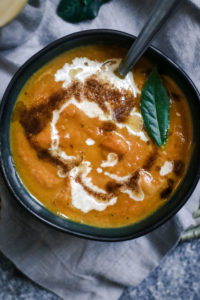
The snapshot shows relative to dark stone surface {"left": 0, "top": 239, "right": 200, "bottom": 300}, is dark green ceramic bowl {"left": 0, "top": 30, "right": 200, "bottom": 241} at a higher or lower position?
higher

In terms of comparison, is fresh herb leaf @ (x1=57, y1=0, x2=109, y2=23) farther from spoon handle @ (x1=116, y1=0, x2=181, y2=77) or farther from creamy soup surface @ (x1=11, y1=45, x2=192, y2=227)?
spoon handle @ (x1=116, y1=0, x2=181, y2=77)

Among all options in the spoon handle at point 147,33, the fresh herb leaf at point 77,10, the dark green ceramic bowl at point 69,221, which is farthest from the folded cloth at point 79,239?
Result: the spoon handle at point 147,33

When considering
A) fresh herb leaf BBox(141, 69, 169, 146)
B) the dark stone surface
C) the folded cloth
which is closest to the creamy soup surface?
fresh herb leaf BBox(141, 69, 169, 146)

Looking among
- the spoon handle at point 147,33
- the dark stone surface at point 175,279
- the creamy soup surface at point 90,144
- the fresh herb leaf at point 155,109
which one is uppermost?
the spoon handle at point 147,33

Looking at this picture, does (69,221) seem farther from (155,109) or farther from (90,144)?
(155,109)

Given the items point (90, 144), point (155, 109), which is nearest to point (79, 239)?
point (90, 144)

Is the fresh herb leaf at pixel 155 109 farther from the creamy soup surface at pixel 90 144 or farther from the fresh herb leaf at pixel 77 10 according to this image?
the fresh herb leaf at pixel 77 10
